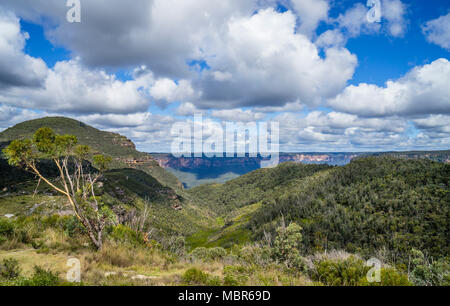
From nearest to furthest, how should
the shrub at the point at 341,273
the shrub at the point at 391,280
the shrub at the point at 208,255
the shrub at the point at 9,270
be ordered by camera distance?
1. the shrub at the point at 9,270
2. the shrub at the point at 391,280
3. the shrub at the point at 341,273
4. the shrub at the point at 208,255

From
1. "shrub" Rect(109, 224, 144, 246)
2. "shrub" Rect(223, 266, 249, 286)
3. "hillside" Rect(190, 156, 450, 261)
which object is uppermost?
"shrub" Rect(223, 266, 249, 286)

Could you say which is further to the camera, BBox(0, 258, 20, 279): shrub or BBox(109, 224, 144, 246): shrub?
BBox(109, 224, 144, 246): shrub

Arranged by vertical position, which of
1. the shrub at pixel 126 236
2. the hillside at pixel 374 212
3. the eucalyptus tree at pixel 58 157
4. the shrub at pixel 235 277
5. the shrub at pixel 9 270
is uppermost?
the eucalyptus tree at pixel 58 157

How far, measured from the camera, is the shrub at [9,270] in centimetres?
861

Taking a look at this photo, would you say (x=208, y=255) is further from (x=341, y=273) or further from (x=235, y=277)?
(x=341, y=273)

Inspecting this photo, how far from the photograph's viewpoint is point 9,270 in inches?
348

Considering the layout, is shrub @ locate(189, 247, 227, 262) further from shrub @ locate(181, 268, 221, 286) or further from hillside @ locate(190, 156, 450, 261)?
hillside @ locate(190, 156, 450, 261)

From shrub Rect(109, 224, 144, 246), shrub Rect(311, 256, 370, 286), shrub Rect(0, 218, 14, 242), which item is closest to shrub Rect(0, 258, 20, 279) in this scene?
shrub Rect(0, 218, 14, 242)

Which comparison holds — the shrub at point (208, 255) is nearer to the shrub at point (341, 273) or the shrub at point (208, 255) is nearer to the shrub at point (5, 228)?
the shrub at point (341, 273)

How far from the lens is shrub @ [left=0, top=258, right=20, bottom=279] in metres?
8.61

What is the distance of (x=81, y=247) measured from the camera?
1334 cm

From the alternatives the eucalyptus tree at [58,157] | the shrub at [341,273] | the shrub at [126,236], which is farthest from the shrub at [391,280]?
the shrub at [126,236]
